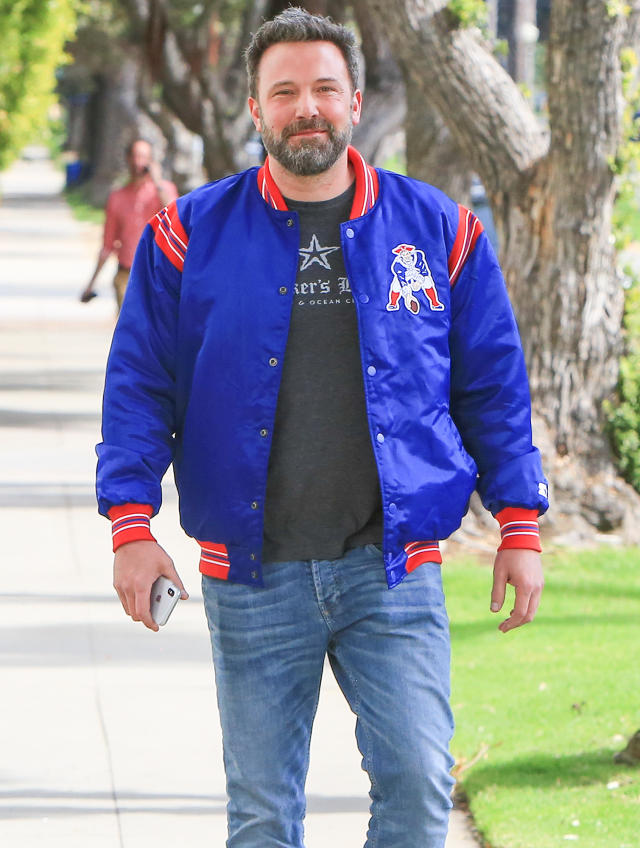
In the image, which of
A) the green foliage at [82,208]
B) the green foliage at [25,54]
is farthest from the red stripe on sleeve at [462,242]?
the green foliage at [82,208]

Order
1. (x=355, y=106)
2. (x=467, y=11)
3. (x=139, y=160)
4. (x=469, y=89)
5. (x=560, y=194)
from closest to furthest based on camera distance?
(x=355, y=106) → (x=467, y=11) → (x=469, y=89) → (x=560, y=194) → (x=139, y=160)

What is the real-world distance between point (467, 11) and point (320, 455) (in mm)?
5267

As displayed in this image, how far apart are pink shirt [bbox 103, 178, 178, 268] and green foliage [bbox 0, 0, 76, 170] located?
9714 millimetres

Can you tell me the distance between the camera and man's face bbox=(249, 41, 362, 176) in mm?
3242

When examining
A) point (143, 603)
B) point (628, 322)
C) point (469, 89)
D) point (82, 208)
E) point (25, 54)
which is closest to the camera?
point (143, 603)

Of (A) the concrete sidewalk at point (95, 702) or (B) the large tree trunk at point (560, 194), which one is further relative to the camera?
(B) the large tree trunk at point (560, 194)

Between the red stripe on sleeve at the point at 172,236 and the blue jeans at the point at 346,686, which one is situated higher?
the red stripe on sleeve at the point at 172,236

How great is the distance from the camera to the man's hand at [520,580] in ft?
10.8

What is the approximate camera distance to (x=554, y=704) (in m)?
5.95

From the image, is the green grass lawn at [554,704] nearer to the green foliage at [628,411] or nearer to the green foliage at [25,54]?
the green foliage at [628,411]

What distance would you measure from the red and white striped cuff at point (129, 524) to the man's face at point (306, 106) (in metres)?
0.73

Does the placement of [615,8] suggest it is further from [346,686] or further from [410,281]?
[346,686]

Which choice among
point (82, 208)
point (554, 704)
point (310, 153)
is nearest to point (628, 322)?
point (554, 704)

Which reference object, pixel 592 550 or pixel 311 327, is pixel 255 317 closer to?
pixel 311 327
